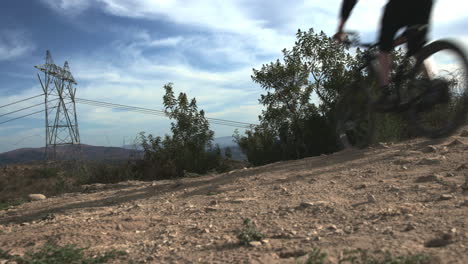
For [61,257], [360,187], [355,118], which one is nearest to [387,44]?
[355,118]

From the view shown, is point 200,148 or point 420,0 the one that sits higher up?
point 420,0

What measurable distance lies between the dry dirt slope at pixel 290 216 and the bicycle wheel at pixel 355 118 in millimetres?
436

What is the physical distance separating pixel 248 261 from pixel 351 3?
3.01m

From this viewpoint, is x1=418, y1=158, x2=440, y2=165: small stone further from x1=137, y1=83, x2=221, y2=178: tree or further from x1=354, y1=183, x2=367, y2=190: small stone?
x1=137, y1=83, x2=221, y2=178: tree

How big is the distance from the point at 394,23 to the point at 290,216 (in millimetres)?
2154

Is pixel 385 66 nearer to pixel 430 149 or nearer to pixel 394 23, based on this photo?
pixel 394 23

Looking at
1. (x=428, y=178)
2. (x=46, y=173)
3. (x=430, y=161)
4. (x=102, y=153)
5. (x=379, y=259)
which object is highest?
(x=102, y=153)

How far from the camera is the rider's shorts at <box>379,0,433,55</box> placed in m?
3.38

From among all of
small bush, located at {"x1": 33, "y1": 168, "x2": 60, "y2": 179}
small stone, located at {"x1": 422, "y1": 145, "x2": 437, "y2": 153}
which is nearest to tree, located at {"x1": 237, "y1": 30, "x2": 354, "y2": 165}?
small stone, located at {"x1": 422, "y1": 145, "x2": 437, "y2": 153}

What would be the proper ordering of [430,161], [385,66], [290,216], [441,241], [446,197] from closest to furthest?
[441,241] → [446,197] → [290,216] → [385,66] → [430,161]

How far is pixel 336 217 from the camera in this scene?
297 centimetres

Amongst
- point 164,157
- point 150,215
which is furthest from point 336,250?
point 164,157

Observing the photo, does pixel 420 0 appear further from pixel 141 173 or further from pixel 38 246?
pixel 141 173

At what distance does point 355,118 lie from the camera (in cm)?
494
